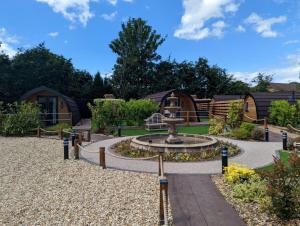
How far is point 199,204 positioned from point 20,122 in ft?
58.6

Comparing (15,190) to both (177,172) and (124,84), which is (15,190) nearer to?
(177,172)

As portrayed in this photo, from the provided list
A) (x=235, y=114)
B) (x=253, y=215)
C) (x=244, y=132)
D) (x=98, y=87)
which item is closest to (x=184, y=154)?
(x=253, y=215)

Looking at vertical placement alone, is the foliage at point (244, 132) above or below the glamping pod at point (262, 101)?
below

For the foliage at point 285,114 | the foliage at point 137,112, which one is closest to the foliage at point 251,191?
the foliage at point 137,112

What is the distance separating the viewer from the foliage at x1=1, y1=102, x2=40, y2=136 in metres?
20.2

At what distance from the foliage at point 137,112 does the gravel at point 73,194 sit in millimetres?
12845

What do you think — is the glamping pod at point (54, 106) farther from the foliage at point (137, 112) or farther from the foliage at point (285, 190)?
the foliage at point (285, 190)

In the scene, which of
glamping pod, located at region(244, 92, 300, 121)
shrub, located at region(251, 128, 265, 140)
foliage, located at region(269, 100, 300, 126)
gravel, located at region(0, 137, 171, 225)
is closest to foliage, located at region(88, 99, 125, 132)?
gravel, located at region(0, 137, 171, 225)

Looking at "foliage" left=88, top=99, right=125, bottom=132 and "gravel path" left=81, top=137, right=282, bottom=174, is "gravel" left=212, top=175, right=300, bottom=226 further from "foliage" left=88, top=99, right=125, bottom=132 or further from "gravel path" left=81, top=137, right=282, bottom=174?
"foliage" left=88, top=99, right=125, bottom=132

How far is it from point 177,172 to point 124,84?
38.1 m

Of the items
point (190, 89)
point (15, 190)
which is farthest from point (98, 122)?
point (190, 89)

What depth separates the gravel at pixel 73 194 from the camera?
595 cm

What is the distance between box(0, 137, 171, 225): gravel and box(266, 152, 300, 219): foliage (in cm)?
249

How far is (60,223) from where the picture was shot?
5.71 metres
